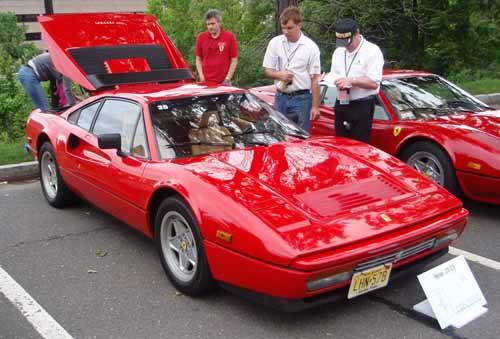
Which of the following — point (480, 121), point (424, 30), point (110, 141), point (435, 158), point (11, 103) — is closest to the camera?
point (110, 141)

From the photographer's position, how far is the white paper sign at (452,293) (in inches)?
123

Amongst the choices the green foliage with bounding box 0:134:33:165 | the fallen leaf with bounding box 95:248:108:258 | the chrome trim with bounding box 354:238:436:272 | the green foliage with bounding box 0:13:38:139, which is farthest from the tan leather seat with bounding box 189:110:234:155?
the green foliage with bounding box 0:13:38:139

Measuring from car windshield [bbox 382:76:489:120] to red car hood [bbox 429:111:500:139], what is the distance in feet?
0.62

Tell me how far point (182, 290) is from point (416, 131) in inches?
114

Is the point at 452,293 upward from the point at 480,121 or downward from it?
downward

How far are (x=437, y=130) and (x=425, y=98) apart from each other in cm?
87

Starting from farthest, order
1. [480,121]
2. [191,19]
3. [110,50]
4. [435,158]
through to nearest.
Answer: [191,19]
[110,50]
[480,121]
[435,158]

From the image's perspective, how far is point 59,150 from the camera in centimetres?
521

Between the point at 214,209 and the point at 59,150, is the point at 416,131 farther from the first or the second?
the point at 59,150

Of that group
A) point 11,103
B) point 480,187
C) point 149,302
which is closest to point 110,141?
point 149,302

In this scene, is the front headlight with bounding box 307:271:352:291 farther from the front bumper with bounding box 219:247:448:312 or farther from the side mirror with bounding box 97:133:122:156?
the side mirror with bounding box 97:133:122:156

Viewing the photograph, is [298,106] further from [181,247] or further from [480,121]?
[181,247]

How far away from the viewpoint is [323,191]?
3.46m

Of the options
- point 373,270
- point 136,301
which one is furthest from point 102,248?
point 373,270
